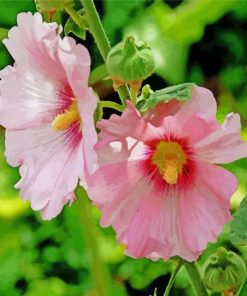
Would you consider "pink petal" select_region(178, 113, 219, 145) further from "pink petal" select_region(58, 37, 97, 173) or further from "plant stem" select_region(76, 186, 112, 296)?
"plant stem" select_region(76, 186, 112, 296)

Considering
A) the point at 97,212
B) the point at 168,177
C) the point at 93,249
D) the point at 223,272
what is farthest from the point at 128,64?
the point at 97,212

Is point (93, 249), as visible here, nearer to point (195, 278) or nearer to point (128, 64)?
point (195, 278)

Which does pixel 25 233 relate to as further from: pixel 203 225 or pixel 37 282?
pixel 203 225

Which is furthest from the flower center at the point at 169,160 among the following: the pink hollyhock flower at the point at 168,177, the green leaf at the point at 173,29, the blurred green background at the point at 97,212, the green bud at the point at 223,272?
the green leaf at the point at 173,29

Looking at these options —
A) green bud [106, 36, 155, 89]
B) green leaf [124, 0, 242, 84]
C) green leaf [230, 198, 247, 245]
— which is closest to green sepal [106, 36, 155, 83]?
green bud [106, 36, 155, 89]

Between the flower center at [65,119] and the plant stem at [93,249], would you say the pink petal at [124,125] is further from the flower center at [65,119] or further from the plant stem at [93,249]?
the plant stem at [93,249]
